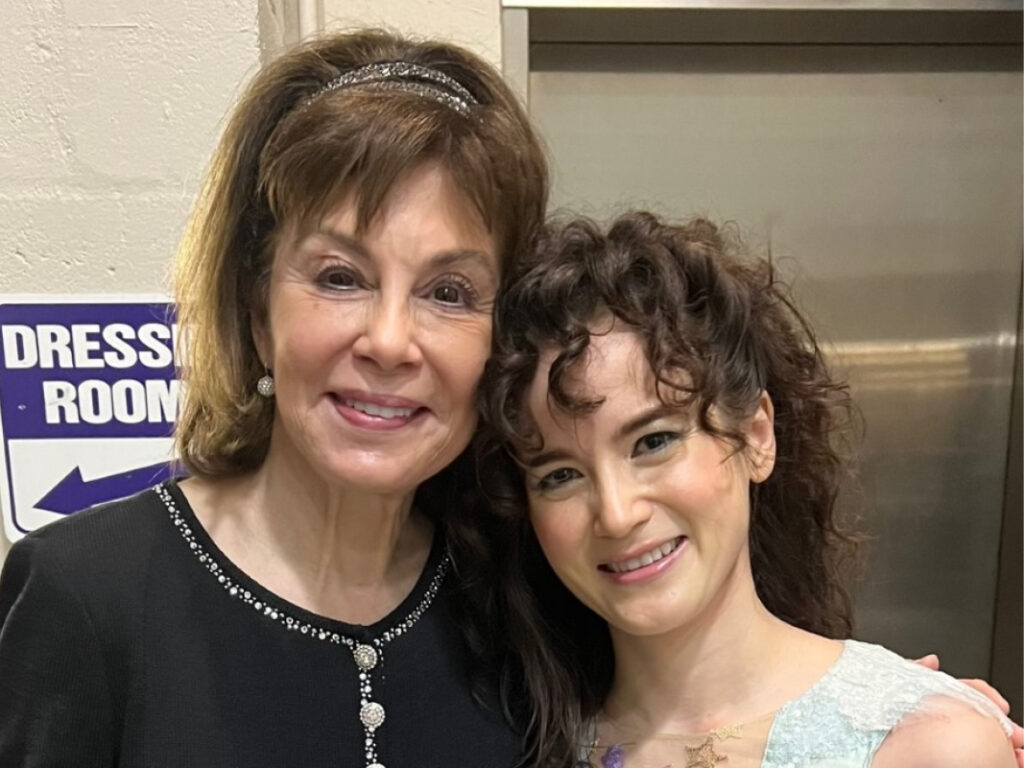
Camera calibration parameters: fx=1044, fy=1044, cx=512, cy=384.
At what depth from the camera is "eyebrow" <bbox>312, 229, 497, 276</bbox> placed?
0.94 metres

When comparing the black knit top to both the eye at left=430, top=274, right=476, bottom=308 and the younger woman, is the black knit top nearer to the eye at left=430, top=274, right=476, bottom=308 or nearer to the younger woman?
the younger woman

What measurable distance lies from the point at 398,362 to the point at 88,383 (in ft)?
2.12

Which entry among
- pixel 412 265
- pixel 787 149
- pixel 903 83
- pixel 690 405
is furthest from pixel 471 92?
pixel 903 83

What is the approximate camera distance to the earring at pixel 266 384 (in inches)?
42.6

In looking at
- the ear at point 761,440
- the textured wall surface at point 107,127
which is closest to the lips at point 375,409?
the ear at point 761,440

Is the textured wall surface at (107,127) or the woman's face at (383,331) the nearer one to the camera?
the woman's face at (383,331)

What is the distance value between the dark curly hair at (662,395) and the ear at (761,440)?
0.07 feet

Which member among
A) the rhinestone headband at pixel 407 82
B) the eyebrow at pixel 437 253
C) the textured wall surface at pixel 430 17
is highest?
the textured wall surface at pixel 430 17

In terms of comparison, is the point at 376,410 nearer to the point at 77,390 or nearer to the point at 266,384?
the point at 266,384

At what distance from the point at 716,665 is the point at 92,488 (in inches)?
34.2

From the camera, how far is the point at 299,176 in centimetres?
95

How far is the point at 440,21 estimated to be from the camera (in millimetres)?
1608

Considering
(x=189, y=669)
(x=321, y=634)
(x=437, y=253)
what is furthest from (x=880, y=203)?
(x=189, y=669)

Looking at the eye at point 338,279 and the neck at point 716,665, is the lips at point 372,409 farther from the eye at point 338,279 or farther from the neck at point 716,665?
the neck at point 716,665
